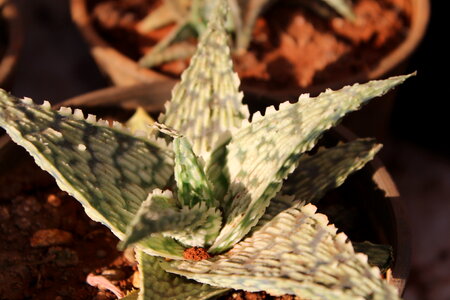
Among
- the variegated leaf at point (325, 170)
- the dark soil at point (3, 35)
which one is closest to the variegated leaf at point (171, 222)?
the variegated leaf at point (325, 170)

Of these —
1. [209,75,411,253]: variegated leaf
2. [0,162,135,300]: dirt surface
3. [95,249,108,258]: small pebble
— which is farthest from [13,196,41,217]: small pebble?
[209,75,411,253]: variegated leaf

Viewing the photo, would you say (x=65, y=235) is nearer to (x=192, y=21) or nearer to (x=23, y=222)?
(x=23, y=222)

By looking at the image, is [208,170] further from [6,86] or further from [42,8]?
[42,8]

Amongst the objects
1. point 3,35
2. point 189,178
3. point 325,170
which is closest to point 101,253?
point 189,178

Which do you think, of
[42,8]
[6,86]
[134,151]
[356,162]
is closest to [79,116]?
[134,151]

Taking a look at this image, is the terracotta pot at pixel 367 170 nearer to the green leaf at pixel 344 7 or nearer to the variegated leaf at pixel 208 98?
the variegated leaf at pixel 208 98

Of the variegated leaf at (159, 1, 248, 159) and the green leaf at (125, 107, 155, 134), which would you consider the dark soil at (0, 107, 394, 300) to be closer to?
the green leaf at (125, 107, 155, 134)
